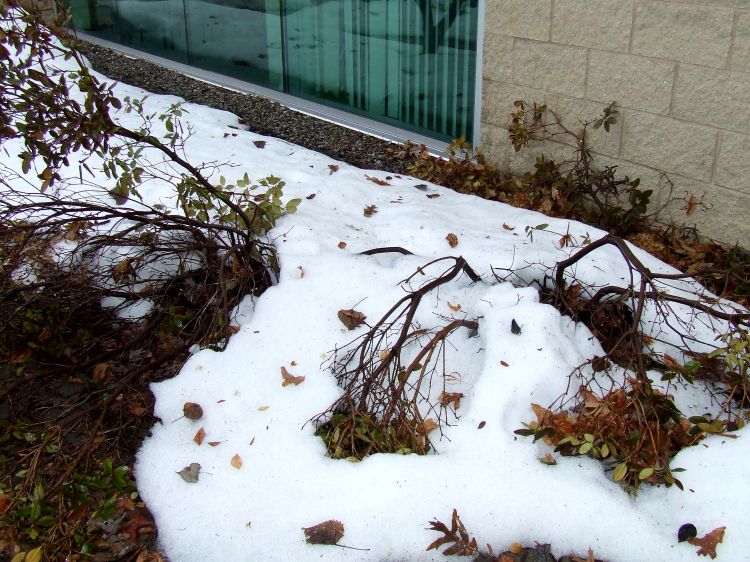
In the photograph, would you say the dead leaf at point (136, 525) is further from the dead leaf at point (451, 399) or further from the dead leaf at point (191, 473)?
the dead leaf at point (451, 399)

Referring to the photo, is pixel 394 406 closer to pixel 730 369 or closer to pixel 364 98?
pixel 730 369

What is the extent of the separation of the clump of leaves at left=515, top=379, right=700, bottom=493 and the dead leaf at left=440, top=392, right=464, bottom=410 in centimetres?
26

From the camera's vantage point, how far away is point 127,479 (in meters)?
2.73

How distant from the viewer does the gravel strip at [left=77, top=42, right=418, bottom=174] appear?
202 inches

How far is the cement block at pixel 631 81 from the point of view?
12.5 feet

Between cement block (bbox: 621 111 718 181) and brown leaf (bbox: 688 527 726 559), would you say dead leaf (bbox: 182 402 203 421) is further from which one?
cement block (bbox: 621 111 718 181)

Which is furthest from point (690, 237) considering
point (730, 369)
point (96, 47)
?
point (96, 47)

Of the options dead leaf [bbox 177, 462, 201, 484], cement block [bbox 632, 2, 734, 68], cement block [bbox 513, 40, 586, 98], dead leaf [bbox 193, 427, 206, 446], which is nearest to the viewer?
dead leaf [bbox 177, 462, 201, 484]

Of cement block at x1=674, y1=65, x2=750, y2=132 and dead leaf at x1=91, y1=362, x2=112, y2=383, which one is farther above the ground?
cement block at x1=674, y1=65, x2=750, y2=132

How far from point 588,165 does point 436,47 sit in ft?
4.82

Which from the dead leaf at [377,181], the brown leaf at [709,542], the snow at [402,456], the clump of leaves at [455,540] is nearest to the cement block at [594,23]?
the snow at [402,456]

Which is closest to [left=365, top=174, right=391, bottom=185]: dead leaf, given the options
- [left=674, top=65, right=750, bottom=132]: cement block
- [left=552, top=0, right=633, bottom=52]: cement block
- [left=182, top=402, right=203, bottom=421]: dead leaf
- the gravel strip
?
the gravel strip

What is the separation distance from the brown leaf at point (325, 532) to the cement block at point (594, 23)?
277 centimetres

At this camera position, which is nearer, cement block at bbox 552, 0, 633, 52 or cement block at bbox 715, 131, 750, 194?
cement block at bbox 715, 131, 750, 194
